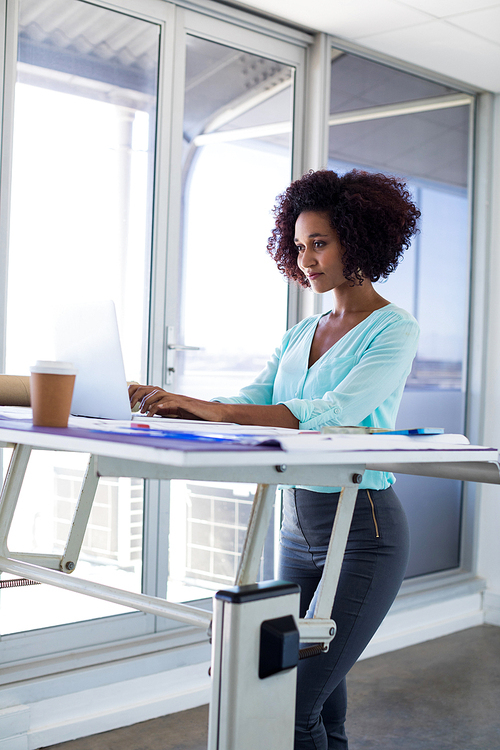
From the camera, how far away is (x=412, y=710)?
9.22 ft

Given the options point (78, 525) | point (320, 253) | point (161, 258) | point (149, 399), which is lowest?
point (78, 525)

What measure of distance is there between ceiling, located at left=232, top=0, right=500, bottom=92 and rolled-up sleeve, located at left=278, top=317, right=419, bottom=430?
6.24 ft

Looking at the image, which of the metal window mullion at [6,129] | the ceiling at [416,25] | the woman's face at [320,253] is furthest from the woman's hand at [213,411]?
the ceiling at [416,25]

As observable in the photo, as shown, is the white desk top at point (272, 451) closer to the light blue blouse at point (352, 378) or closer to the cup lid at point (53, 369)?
the cup lid at point (53, 369)

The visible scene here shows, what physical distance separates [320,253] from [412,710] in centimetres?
186

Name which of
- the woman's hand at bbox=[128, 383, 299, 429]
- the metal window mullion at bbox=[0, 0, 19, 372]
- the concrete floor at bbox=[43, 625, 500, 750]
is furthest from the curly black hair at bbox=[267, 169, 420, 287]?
the concrete floor at bbox=[43, 625, 500, 750]

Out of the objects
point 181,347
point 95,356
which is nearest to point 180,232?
point 181,347

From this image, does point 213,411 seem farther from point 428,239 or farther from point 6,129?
point 428,239

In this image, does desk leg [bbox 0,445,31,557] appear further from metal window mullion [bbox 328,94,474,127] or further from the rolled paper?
metal window mullion [bbox 328,94,474,127]

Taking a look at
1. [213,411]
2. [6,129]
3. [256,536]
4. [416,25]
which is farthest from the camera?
[416,25]

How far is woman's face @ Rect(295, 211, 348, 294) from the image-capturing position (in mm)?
1708

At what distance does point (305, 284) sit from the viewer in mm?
2021

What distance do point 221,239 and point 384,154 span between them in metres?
1.02

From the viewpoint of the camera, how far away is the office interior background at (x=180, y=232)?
101 inches
